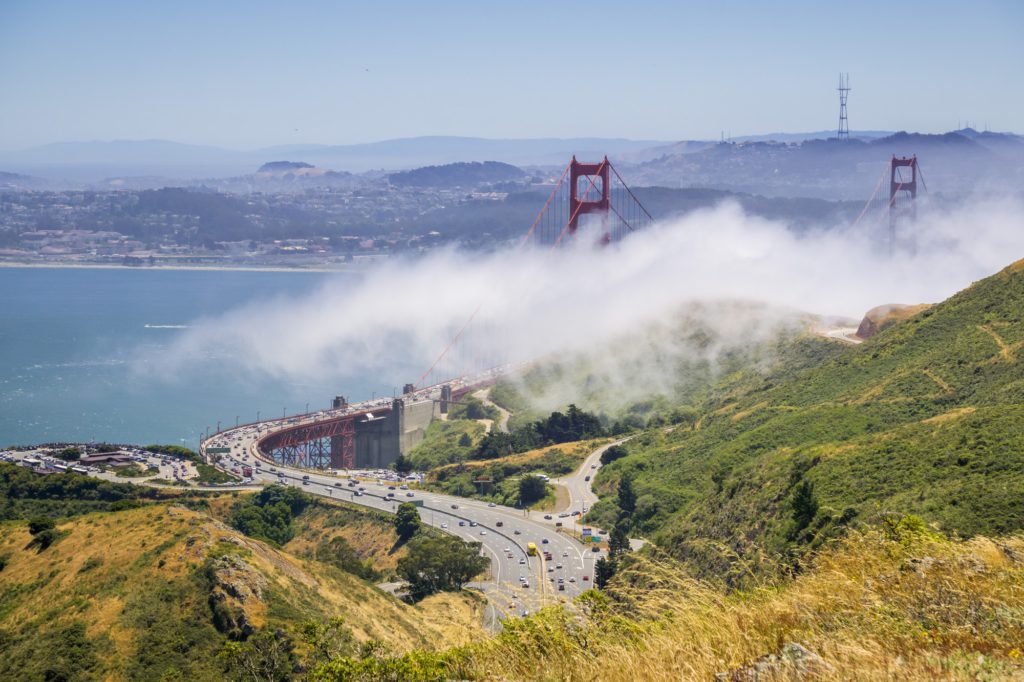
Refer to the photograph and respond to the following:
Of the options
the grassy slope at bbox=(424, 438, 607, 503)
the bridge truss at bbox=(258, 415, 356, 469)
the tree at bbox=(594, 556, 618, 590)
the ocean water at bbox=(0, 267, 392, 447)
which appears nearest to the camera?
the tree at bbox=(594, 556, 618, 590)

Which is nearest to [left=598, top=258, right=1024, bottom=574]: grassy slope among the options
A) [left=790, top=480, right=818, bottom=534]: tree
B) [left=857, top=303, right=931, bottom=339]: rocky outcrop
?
[left=790, top=480, right=818, bottom=534]: tree

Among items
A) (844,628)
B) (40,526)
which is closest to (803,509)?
(844,628)

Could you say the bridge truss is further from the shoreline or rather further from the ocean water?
the shoreline

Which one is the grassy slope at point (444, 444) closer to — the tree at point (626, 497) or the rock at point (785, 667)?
the tree at point (626, 497)

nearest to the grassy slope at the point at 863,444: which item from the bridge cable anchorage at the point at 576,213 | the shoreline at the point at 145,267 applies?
the bridge cable anchorage at the point at 576,213

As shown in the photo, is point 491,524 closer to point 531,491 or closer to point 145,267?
point 531,491

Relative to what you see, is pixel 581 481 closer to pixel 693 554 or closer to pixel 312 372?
pixel 693 554

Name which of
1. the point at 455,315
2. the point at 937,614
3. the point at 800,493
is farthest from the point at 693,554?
the point at 455,315

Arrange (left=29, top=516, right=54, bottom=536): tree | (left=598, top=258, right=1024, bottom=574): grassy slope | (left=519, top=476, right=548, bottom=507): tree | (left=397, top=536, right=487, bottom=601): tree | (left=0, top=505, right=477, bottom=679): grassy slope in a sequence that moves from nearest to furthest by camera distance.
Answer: (left=598, top=258, right=1024, bottom=574): grassy slope, (left=0, top=505, right=477, bottom=679): grassy slope, (left=29, top=516, right=54, bottom=536): tree, (left=397, top=536, right=487, bottom=601): tree, (left=519, top=476, right=548, bottom=507): tree
